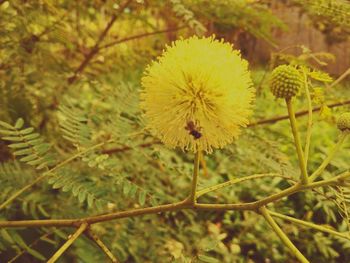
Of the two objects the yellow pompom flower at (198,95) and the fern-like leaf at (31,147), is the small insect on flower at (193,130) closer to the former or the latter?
the yellow pompom flower at (198,95)

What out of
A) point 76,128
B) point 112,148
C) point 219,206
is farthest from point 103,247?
point 112,148

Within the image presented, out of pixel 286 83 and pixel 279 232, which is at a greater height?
pixel 286 83

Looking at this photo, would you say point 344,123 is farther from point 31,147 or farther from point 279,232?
point 31,147

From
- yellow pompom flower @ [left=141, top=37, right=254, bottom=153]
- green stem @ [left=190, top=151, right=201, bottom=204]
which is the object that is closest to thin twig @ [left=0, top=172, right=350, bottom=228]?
green stem @ [left=190, top=151, right=201, bottom=204]

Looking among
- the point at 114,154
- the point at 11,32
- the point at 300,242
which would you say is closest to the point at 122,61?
the point at 114,154

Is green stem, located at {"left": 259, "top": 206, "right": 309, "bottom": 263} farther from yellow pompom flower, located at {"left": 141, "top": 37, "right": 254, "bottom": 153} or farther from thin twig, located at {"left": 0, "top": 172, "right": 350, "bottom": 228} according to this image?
yellow pompom flower, located at {"left": 141, "top": 37, "right": 254, "bottom": 153}

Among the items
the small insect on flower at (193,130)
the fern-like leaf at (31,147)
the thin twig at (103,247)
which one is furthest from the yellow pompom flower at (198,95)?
the fern-like leaf at (31,147)
